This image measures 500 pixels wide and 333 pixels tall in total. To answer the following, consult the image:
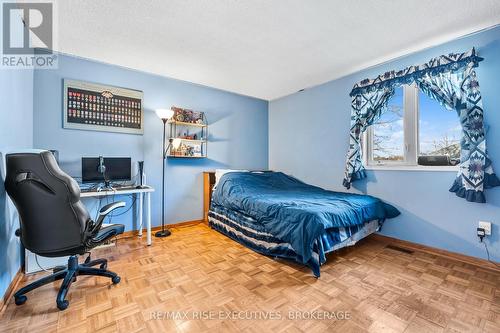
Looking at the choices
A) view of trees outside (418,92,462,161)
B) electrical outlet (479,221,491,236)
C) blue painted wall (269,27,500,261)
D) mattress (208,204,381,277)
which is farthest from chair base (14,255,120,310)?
view of trees outside (418,92,462,161)

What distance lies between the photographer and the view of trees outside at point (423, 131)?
2480 millimetres

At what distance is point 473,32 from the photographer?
2240 millimetres

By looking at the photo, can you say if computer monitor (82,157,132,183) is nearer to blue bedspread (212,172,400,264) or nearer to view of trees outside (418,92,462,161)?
blue bedspread (212,172,400,264)

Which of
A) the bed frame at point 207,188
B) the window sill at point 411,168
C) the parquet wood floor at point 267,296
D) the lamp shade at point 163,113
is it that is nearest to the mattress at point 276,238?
the parquet wood floor at point 267,296

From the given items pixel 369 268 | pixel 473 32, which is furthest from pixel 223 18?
pixel 369 268

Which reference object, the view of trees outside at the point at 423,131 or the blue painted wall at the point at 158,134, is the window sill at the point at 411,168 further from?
the blue painted wall at the point at 158,134

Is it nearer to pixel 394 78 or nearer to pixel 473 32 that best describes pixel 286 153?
pixel 394 78

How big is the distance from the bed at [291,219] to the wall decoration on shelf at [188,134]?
28.0 inches

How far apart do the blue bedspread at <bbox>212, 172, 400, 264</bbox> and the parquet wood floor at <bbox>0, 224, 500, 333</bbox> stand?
1.17 feet

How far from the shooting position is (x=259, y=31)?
222 cm

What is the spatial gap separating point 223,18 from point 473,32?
2544 mm

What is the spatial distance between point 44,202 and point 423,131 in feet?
12.3

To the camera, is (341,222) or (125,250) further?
(125,250)

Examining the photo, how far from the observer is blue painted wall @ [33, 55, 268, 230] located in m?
2.61
